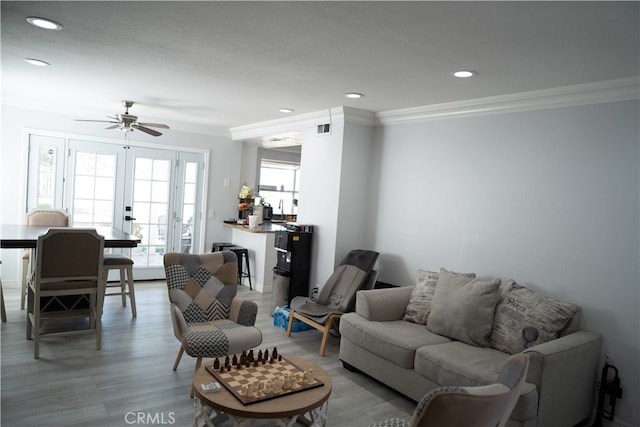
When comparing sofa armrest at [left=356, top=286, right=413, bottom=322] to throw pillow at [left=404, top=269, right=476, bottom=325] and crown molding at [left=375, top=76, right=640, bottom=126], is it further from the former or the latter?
crown molding at [left=375, top=76, right=640, bottom=126]

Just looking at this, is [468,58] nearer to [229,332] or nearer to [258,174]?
[229,332]

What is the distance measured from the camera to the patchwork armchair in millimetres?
3227

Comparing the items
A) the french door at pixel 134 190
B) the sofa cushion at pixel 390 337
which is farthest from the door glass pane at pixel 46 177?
the sofa cushion at pixel 390 337

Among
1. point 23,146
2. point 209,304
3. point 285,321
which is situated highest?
point 23,146

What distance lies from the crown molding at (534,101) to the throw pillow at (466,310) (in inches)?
57.8

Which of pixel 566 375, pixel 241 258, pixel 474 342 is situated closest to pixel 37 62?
pixel 241 258

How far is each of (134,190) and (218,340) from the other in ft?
13.4

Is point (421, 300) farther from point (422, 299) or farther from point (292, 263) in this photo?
point (292, 263)

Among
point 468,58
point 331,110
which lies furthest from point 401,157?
point 468,58

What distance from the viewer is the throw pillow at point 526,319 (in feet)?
10.1

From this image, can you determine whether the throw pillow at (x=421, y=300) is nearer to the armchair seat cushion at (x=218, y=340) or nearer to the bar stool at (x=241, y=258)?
the armchair seat cushion at (x=218, y=340)

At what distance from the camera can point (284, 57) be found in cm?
304

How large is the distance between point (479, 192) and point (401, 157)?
1042mm

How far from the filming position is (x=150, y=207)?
6613 mm
